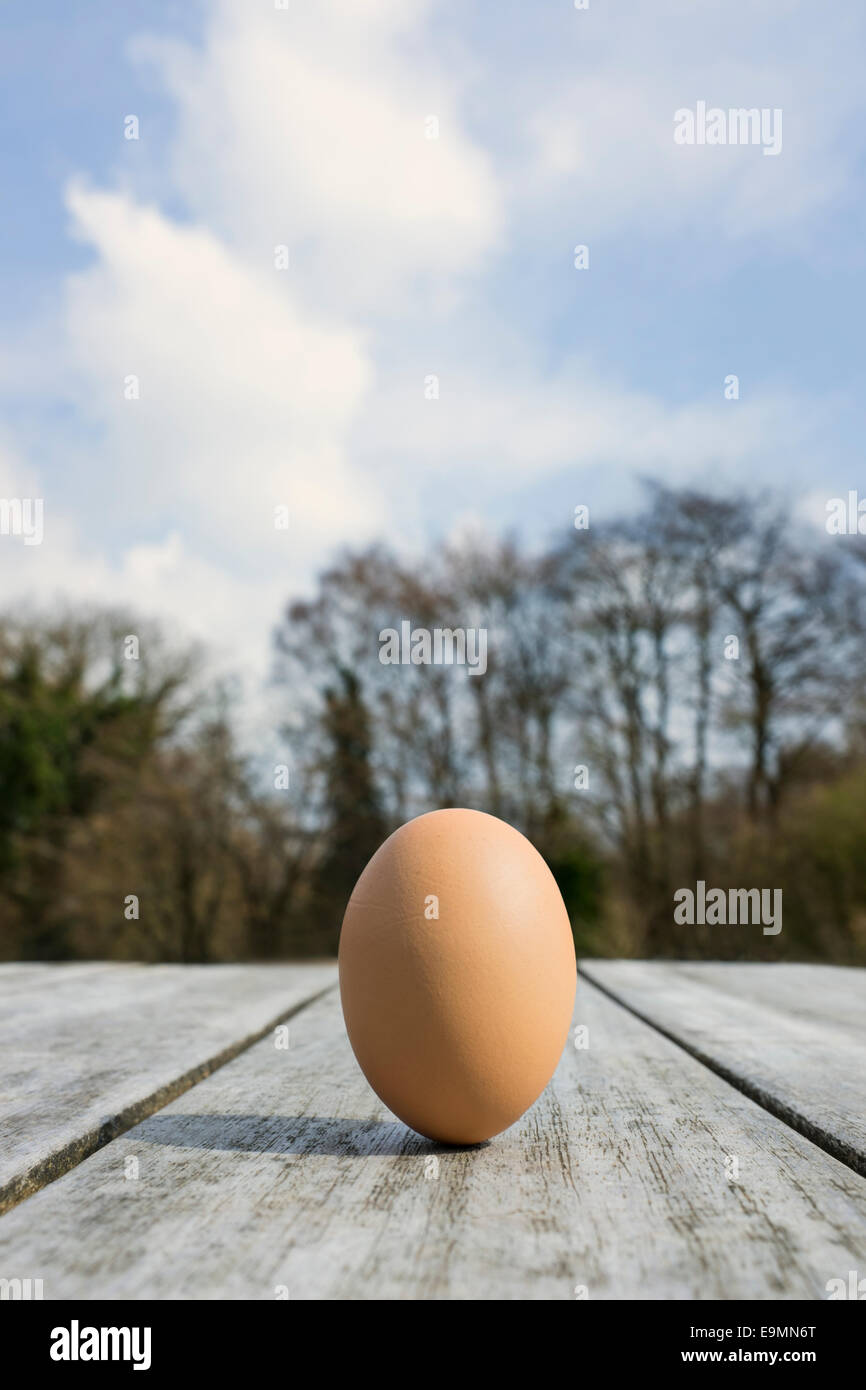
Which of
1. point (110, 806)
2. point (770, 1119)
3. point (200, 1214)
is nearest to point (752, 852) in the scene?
Answer: point (110, 806)

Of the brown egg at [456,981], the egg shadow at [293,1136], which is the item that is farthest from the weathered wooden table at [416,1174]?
the brown egg at [456,981]

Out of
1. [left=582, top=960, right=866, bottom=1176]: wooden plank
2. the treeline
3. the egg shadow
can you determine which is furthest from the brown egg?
the treeline

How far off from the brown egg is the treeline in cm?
1255

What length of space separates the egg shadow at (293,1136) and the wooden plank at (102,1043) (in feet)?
0.46

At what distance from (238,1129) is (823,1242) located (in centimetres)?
129

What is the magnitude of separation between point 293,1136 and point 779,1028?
7.40 feet

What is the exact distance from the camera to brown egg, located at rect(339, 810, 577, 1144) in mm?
2146

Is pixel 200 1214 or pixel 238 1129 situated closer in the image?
pixel 200 1214

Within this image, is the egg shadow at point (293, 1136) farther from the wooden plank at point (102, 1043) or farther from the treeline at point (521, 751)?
the treeline at point (521, 751)

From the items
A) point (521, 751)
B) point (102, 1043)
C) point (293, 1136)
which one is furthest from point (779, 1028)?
point (521, 751)

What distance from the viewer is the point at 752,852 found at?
14.6m

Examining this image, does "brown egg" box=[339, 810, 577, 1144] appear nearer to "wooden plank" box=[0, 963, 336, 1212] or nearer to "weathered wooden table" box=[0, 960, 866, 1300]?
"weathered wooden table" box=[0, 960, 866, 1300]

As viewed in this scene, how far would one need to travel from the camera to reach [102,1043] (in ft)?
11.9
